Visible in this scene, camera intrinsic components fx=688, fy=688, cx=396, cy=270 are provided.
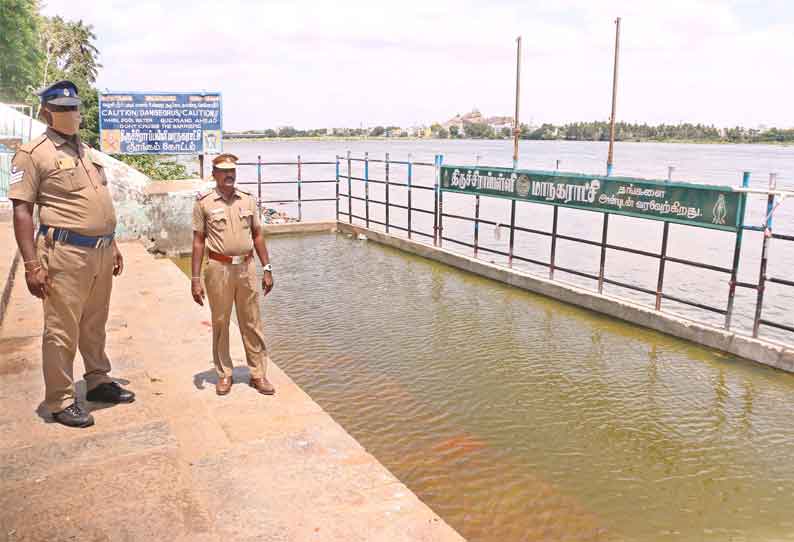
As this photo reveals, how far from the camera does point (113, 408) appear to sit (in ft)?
13.9

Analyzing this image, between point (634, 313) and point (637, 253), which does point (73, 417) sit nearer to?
point (634, 313)

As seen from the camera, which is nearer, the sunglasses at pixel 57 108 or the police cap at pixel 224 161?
the sunglasses at pixel 57 108

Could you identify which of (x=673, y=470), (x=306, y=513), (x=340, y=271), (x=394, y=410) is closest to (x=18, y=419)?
(x=306, y=513)

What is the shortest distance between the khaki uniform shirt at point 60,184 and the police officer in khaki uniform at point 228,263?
791 mm

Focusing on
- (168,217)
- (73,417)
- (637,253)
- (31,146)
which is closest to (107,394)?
(73,417)

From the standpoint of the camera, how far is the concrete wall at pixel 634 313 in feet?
22.2

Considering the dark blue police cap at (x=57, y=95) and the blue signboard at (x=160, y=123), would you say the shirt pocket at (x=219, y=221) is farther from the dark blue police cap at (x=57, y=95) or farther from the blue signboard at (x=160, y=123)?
the blue signboard at (x=160, y=123)

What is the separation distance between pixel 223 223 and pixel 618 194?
5.62 metres

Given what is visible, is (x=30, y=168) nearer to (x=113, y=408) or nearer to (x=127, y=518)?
(x=113, y=408)

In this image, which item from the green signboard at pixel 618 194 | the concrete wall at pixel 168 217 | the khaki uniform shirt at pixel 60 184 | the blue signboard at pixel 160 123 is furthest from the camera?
the blue signboard at pixel 160 123

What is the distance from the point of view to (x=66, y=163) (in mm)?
3773

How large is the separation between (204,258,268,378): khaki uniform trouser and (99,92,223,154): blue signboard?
10520 millimetres

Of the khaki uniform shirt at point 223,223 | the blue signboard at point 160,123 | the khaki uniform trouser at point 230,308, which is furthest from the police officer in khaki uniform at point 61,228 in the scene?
the blue signboard at point 160,123

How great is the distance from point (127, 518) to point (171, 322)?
3.89m
